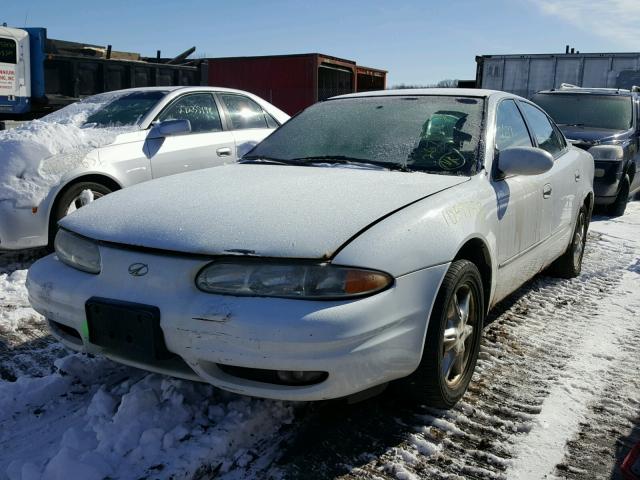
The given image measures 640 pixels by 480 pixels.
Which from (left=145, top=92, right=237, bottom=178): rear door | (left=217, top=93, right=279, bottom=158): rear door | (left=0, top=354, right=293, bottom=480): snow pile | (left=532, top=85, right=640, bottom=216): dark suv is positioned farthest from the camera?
(left=532, top=85, right=640, bottom=216): dark suv

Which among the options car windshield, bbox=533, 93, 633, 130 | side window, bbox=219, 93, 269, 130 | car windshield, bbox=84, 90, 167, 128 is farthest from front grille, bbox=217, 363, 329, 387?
car windshield, bbox=533, 93, 633, 130

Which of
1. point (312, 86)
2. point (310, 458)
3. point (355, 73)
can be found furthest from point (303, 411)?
point (355, 73)

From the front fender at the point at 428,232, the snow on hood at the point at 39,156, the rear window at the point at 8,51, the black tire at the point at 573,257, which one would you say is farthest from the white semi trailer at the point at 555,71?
the front fender at the point at 428,232

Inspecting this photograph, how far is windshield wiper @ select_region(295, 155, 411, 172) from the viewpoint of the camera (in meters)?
3.09

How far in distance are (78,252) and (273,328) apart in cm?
103

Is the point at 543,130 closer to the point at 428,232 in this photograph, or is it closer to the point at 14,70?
the point at 428,232

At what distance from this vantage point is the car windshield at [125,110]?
552 centimetres

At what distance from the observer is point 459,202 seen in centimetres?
271

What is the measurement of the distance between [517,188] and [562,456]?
148cm

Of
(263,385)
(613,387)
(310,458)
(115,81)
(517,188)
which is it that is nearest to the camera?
(263,385)

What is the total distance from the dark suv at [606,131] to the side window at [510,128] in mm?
4097

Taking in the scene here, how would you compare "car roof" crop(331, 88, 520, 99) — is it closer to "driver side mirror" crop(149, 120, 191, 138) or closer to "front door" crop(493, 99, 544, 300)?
"front door" crop(493, 99, 544, 300)

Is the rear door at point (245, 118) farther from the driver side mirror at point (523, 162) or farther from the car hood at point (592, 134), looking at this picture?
the car hood at point (592, 134)

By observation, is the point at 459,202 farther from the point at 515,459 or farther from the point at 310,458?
the point at 310,458
